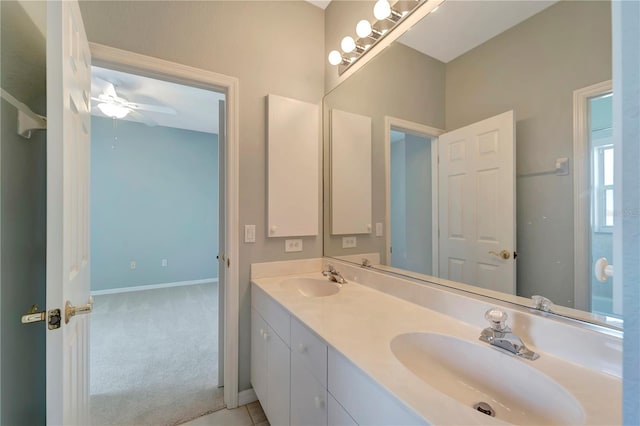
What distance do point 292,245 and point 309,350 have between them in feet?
3.00

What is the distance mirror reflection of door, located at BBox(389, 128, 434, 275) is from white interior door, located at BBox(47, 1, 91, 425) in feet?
4.53

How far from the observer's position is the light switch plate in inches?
65.4

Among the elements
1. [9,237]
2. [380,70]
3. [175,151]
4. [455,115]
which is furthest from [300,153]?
[175,151]

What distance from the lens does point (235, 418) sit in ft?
4.99

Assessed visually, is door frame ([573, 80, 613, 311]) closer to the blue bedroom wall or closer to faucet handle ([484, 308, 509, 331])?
faucet handle ([484, 308, 509, 331])

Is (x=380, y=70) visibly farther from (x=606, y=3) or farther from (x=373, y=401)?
(x=373, y=401)

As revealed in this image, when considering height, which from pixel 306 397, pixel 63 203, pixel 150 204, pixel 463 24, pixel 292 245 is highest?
pixel 463 24

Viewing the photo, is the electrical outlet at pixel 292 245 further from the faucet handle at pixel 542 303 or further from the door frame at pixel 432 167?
the faucet handle at pixel 542 303

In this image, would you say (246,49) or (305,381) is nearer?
(305,381)

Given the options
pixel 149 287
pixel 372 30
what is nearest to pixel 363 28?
pixel 372 30

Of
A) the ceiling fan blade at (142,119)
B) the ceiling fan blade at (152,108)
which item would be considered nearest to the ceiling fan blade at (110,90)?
the ceiling fan blade at (152,108)

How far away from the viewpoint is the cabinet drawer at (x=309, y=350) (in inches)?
34.7

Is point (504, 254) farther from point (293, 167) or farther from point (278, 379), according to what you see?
point (293, 167)

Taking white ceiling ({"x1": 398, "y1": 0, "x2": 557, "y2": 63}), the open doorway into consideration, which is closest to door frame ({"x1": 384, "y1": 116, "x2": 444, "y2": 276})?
white ceiling ({"x1": 398, "y1": 0, "x2": 557, "y2": 63})
